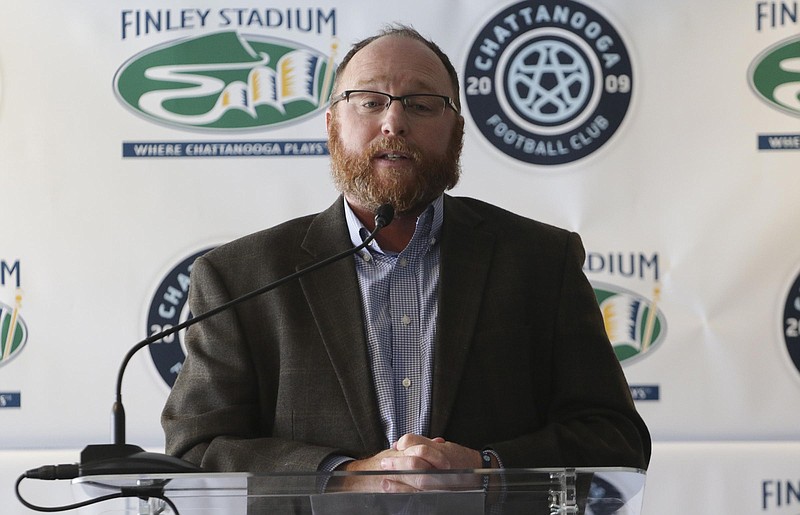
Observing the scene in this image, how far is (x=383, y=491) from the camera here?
1354 mm

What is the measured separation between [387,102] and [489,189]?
1.05 m

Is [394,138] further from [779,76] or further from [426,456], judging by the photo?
[779,76]

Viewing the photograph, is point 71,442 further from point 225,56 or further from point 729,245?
point 729,245

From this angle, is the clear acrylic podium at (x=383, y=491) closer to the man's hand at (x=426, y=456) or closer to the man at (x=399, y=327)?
the man's hand at (x=426, y=456)

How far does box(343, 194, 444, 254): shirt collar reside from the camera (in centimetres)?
220

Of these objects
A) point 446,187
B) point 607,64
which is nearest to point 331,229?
point 446,187

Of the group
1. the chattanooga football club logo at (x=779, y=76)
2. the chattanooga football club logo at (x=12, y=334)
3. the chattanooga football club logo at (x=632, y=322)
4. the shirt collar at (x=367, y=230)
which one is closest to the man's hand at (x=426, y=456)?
the shirt collar at (x=367, y=230)

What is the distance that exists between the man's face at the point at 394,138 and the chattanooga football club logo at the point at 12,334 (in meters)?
1.37

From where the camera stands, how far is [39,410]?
3.08 m

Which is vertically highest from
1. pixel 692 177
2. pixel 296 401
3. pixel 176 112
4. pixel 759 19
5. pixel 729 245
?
pixel 759 19

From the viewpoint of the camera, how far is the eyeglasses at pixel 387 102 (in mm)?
2148

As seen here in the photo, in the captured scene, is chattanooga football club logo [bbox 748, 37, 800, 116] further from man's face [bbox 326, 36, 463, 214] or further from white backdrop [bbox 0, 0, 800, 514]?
man's face [bbox 326, 36, 463, 214]

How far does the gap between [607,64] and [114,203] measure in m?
1.55

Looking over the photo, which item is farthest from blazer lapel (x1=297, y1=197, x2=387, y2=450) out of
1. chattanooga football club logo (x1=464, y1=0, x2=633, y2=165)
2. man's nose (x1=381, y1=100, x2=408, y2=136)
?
chattanooga football club logo (x1=464, y1=0, x2=633, y2=165)
